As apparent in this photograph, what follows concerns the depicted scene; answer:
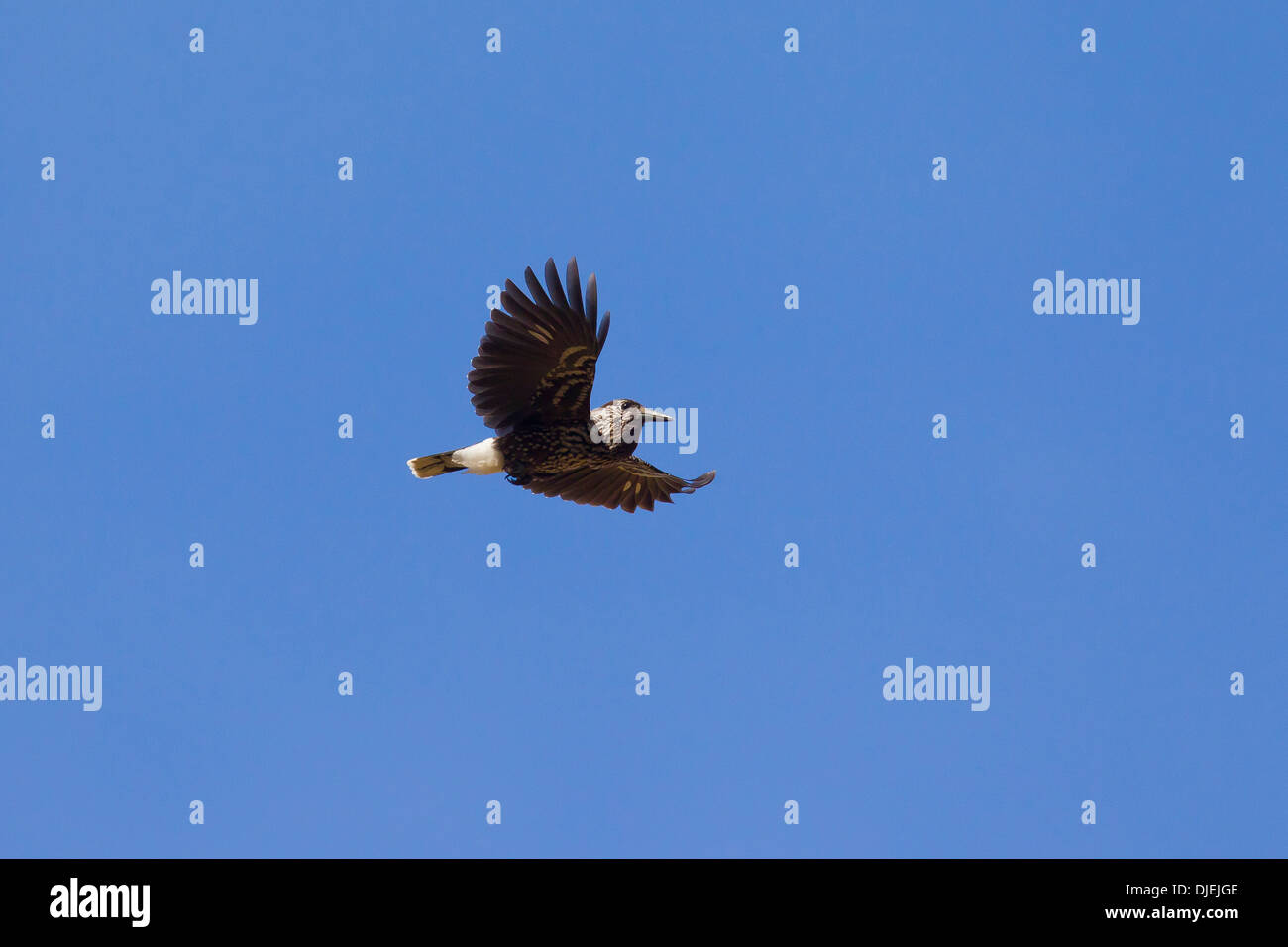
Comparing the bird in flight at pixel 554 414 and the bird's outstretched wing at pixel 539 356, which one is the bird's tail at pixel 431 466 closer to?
the bird in flight at pixel 554 414

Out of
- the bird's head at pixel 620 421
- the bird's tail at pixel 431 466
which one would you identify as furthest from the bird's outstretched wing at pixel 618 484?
the bird's tail at pixel 431 466

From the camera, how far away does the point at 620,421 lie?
1507 centimetres

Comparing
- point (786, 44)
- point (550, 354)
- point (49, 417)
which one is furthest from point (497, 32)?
point (49, 417)

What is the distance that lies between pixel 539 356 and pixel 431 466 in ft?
6.90

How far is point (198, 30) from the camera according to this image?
18.3 meters

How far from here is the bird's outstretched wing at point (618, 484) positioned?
1573 centimetres

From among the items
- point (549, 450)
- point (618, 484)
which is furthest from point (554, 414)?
point (618, 484)

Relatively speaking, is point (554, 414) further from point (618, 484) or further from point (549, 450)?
point (618, 484)

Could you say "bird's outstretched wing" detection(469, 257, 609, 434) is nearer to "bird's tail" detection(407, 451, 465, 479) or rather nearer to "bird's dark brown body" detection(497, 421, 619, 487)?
"bird's dark brown body" detection(497, 421, 619, 487)

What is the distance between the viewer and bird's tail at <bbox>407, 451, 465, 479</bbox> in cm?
1533

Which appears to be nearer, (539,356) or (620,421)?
(539,356)

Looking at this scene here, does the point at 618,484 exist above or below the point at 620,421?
below

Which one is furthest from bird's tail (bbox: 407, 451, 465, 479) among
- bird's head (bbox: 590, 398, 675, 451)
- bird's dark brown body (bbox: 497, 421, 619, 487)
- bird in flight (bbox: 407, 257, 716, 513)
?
bird's head (bbox: 590, 398, 675, 451)

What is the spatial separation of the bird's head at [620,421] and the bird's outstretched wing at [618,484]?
1.58 ft
